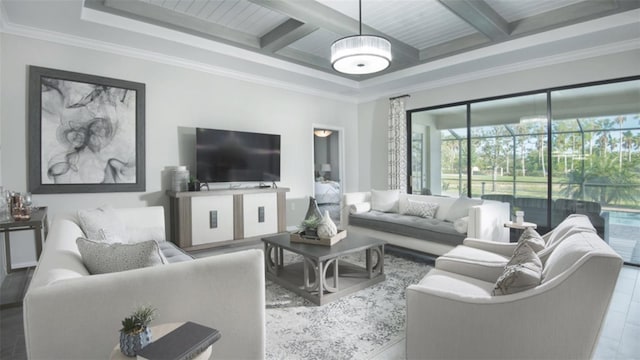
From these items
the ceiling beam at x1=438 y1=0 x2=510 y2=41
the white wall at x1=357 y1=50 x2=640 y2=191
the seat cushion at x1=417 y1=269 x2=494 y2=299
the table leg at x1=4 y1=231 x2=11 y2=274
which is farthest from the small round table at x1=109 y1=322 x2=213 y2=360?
the white wall at x1=357 y1=50 x2=640 y2=191

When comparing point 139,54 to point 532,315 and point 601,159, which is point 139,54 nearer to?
point 532,315

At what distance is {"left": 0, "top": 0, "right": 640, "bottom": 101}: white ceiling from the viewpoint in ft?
10.9

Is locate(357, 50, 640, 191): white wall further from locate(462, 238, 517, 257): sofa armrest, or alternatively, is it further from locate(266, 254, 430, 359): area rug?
locate(266, 254, 430, 359): area rug

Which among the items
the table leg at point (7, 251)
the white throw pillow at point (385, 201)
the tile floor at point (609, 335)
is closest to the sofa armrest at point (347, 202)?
the white throw pillow at point (385, 201)

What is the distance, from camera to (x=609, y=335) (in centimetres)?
226

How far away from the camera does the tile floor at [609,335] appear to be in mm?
2020

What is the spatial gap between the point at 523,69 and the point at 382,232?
3.16 metres

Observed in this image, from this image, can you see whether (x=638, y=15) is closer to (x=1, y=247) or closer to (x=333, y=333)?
(x=333, y=333)

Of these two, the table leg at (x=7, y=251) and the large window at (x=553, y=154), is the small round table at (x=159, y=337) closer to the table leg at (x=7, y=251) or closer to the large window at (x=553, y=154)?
the table leg at (x=7, y=251)

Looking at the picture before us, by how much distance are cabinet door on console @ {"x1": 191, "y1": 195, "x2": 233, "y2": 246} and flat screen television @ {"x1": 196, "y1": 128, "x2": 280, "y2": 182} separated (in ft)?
1.20

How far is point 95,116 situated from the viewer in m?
3.98

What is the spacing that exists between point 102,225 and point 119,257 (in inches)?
49.8

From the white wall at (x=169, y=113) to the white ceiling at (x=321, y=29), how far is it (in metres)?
0.17

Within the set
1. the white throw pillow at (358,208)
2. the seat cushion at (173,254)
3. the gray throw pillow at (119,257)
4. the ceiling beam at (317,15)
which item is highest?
the ceiling beam at (317,15)
